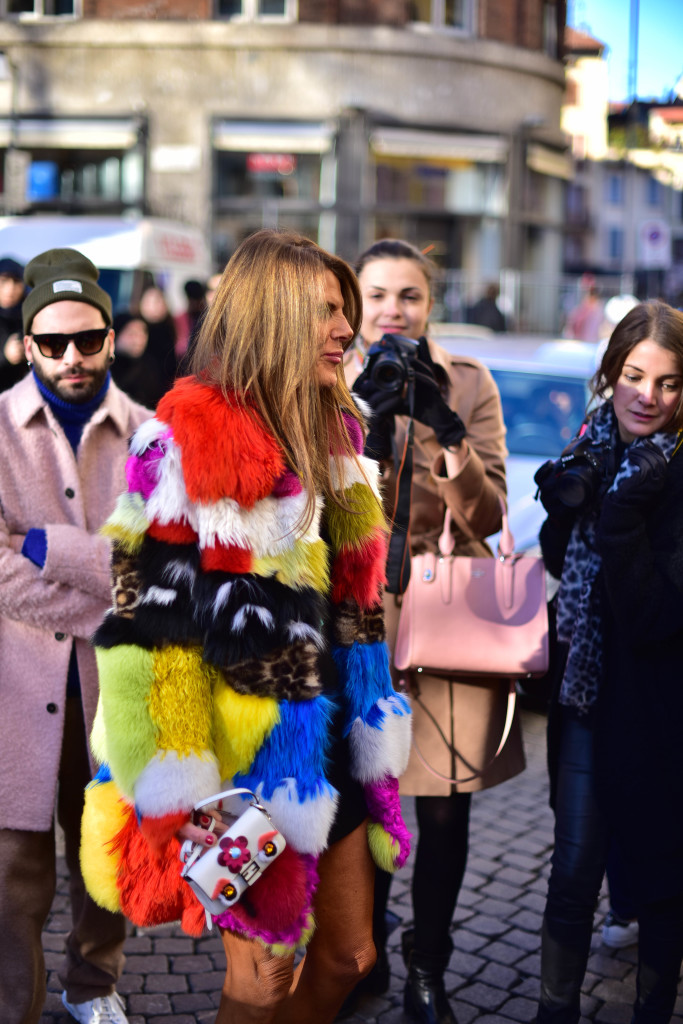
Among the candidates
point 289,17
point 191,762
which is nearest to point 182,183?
point 289,17

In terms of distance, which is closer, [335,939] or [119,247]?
[335,939]

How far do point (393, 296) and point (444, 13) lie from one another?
57.3 ft

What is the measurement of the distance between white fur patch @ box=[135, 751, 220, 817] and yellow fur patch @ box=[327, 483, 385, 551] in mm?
617

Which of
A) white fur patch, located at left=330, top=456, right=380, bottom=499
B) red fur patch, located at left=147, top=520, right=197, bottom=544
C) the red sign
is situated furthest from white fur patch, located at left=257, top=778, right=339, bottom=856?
the red sign

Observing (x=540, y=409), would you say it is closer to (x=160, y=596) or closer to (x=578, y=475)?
(x=578, y=475)

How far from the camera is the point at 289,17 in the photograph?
736 inches

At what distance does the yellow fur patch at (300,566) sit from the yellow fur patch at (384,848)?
0.56m

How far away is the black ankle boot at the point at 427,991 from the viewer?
337 cm

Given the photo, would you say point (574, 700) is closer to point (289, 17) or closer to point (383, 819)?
point (383, 819)

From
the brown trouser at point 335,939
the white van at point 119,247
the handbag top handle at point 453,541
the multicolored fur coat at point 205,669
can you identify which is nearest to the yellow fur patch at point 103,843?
the multicolored fur coat at point 205,669

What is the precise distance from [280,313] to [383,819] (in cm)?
114

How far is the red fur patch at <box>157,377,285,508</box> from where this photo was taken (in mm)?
2293

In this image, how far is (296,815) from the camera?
7.63ft

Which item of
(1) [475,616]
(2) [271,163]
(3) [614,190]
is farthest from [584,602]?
(3) [614,190]
